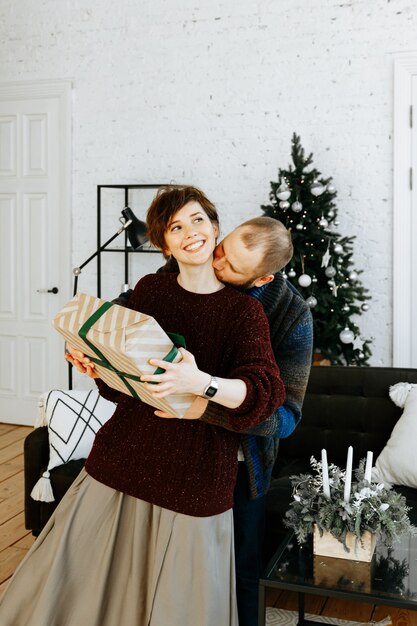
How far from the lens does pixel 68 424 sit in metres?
3.38

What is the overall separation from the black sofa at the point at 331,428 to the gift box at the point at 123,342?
1.66 meters

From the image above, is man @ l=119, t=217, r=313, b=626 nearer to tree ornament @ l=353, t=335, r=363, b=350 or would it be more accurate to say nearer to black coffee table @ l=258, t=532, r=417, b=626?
black coffee table @ l=258, t=532, r=417, b=626

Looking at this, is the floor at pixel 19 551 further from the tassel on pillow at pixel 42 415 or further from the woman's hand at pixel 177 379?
the woman's hand at pixel 177 379

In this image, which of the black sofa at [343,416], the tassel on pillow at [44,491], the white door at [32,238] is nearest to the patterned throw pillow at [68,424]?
the tassel on pillow at [44,491]

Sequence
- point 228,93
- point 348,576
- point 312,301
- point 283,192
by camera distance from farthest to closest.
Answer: point 228,93
point 283,192
point 312,301
point 348,576

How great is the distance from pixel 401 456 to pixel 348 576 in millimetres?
1016

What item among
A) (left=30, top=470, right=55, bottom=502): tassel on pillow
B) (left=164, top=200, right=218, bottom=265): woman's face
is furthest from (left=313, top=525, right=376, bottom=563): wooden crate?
(left=30, top=470, right=55, bottom=502): tassel on pillow

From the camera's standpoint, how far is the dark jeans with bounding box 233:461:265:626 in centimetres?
Result: 200

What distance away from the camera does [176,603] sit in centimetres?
186

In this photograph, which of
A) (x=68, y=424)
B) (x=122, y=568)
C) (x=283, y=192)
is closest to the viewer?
(x=122, y=568)

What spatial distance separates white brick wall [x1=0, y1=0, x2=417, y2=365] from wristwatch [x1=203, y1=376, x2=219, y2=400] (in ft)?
11.1

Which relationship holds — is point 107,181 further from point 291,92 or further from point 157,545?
point 157,545

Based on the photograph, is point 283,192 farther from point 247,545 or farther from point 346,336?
point 247,545

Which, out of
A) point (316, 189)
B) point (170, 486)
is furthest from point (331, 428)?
point (170, 486)
